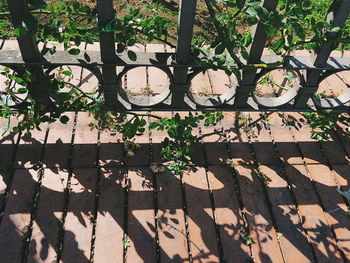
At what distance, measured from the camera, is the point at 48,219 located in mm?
2354

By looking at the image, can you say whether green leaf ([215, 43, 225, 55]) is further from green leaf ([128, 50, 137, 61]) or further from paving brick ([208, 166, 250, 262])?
paving brick ([208, 166, 250, 262])

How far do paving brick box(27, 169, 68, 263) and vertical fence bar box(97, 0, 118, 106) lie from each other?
0.66 meters

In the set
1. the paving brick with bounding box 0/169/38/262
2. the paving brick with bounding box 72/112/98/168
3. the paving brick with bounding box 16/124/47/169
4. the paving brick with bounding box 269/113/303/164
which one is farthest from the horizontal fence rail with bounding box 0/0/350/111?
the paving brick with bounding box 0/169/38/262

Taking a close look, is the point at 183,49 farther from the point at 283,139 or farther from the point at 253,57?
the point at 283,139

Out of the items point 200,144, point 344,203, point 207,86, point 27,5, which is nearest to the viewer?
point 27,5

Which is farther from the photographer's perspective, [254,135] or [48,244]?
[254,135]

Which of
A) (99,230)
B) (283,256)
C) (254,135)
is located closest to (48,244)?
(99,230)

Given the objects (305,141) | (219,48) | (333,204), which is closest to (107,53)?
(219,48)

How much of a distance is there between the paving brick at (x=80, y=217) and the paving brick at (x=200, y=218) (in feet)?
2.18

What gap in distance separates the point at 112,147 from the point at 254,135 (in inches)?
45.9

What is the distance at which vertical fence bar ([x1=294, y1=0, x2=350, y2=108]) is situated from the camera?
2.07m

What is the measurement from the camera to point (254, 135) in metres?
2.99

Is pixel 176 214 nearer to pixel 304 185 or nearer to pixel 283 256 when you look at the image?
pixel 283 256

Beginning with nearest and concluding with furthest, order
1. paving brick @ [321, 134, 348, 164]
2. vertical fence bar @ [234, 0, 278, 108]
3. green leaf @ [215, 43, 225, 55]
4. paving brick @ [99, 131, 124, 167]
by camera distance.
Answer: vertical fence bar @ [234, 0, 278, 108] → green leaf @ [215, 43, 225, 55] → paving brick @ [99, 131, 124, 167] → paving brick @ [321, 134, 348, 164]
